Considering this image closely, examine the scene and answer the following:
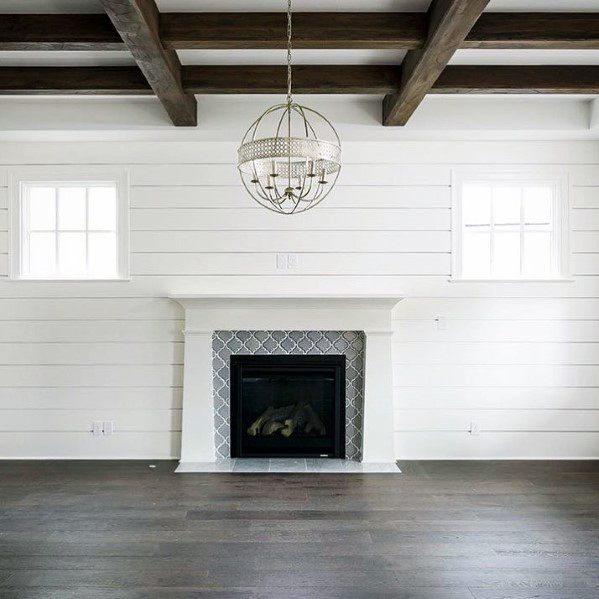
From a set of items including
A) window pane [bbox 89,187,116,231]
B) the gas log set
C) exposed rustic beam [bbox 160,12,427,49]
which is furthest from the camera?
window pane [bbox 89,187,116,231]

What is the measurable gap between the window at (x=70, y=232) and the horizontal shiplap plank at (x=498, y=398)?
2561 millimetres

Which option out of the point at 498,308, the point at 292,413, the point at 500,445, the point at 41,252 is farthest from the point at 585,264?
the point at 41,252

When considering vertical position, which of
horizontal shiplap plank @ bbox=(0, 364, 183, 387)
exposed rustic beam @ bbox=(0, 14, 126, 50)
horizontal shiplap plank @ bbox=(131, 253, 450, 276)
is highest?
exposed rustic beam @ bbox=(0, 14, 126, 50)

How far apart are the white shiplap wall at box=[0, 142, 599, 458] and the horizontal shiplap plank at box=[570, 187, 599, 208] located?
0.05ft

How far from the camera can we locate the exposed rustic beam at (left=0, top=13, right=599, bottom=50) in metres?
3.00

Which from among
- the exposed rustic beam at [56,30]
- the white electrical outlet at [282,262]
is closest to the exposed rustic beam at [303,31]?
the exposed rustic beam at [56,30]

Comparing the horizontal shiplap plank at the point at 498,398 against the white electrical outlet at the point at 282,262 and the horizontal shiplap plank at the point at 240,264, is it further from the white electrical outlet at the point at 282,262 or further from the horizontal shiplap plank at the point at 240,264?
the white electrical outlet at the point at 282,262

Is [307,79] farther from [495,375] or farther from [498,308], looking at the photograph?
[495,375]

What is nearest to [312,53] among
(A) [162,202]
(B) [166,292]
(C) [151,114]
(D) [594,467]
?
(C) [151,114]

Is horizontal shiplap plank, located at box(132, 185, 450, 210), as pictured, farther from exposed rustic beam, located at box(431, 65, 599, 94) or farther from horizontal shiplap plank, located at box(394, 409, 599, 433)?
horizontal shiplap plank, located at box(394, 409, 599, 433)

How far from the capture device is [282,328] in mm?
4410

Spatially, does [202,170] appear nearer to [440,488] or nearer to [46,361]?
[46,361]

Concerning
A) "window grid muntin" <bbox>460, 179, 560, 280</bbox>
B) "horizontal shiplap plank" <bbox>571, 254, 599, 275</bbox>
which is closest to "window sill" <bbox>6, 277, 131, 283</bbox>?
"window grid muntin" <bbox>460, 179, 560, 280</bbox>

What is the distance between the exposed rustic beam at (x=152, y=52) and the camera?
2615mm
